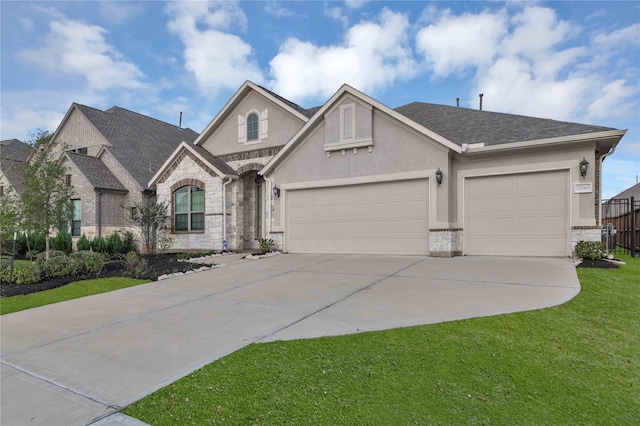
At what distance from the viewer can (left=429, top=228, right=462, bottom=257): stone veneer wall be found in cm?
1034

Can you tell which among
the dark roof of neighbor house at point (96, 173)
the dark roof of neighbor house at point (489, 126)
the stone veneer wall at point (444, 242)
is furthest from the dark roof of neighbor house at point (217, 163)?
the stone veneer wall at point (444, 242)

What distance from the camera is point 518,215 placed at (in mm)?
10070

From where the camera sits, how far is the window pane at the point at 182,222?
15.5 metres

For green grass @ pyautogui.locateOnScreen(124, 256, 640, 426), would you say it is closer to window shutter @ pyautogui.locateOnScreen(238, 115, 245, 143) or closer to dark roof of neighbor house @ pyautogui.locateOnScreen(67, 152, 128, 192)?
window shutter @ pyautogui.locateOnScreen(238, 115, 245, 143)

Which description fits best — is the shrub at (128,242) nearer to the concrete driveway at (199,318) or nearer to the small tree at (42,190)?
the small tree at (42,190)

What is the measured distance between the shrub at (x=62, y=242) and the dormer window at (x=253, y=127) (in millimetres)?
9552

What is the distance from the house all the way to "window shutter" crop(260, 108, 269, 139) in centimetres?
6

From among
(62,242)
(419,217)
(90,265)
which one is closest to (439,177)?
(419,217)

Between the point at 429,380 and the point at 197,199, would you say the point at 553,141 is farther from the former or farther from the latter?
the point at 197,199

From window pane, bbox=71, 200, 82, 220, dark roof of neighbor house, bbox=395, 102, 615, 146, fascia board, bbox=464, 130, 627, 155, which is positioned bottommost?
window pane, bbox=71, 200, 82, 220

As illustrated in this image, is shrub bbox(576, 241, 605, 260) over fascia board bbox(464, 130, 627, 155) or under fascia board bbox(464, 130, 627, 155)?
under

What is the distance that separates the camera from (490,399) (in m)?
2.75

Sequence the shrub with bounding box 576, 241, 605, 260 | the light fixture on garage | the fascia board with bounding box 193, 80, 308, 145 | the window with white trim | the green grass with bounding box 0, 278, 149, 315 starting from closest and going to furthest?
1. the green grass with bounding box 0, 278, 149, 315
2. the shrub with bounding box 576, 241, 605, 260
3. the light fixture on garage
4. the fascia board with bounding box 193, 80, 308, 145
5. the window with white trim

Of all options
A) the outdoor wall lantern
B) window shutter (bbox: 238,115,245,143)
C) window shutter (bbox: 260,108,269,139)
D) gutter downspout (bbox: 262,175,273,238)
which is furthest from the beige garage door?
window shutter (bbox: 238,115,245,143)
